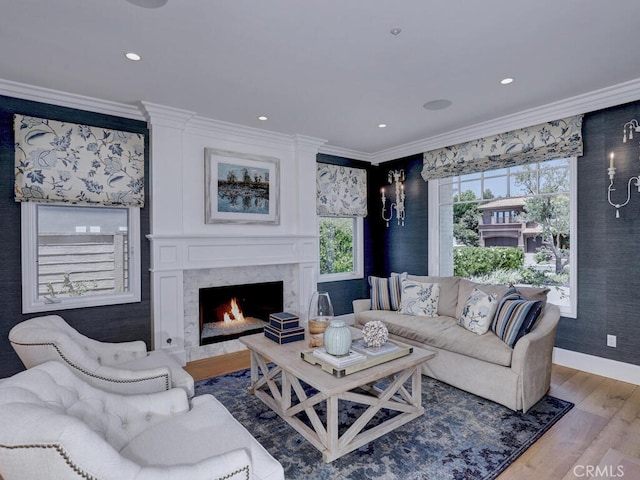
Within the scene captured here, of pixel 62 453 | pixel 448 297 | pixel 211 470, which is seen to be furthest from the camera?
pixel 448 297

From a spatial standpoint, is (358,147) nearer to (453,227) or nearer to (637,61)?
(453,227)

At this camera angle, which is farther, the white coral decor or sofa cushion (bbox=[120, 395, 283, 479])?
the white coral decor

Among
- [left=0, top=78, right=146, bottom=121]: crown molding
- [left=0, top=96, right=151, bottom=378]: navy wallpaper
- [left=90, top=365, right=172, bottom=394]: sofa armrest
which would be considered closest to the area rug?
[left=90, top=365, right=172, bottom=394]: sofa armrest

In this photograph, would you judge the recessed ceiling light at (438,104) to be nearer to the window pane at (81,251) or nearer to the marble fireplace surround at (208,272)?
the marble fireplace surround at (208,272)

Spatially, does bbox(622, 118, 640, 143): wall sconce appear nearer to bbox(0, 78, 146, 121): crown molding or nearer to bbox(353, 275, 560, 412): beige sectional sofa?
bbox(353, 275, 560, 412): beige sectional sofa

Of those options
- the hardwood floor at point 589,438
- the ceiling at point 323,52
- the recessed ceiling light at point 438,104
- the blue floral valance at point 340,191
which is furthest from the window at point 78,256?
the hardwood floor at point 589,438

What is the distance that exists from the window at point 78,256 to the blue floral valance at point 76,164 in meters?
0.18

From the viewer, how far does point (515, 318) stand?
108 inches

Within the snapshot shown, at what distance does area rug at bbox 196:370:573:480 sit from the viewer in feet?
6.44

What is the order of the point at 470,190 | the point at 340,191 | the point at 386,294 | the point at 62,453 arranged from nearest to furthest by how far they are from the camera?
the point at 62,453
the point at 386,294
the point at 470,190
the point at 340,191

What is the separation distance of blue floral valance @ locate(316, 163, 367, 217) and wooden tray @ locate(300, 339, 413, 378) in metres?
2.80

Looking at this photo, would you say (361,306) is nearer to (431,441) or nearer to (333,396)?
(431,441)

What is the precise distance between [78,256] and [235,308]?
176 centimetres

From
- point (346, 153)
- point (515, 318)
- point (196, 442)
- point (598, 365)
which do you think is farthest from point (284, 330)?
point (346, 153)
